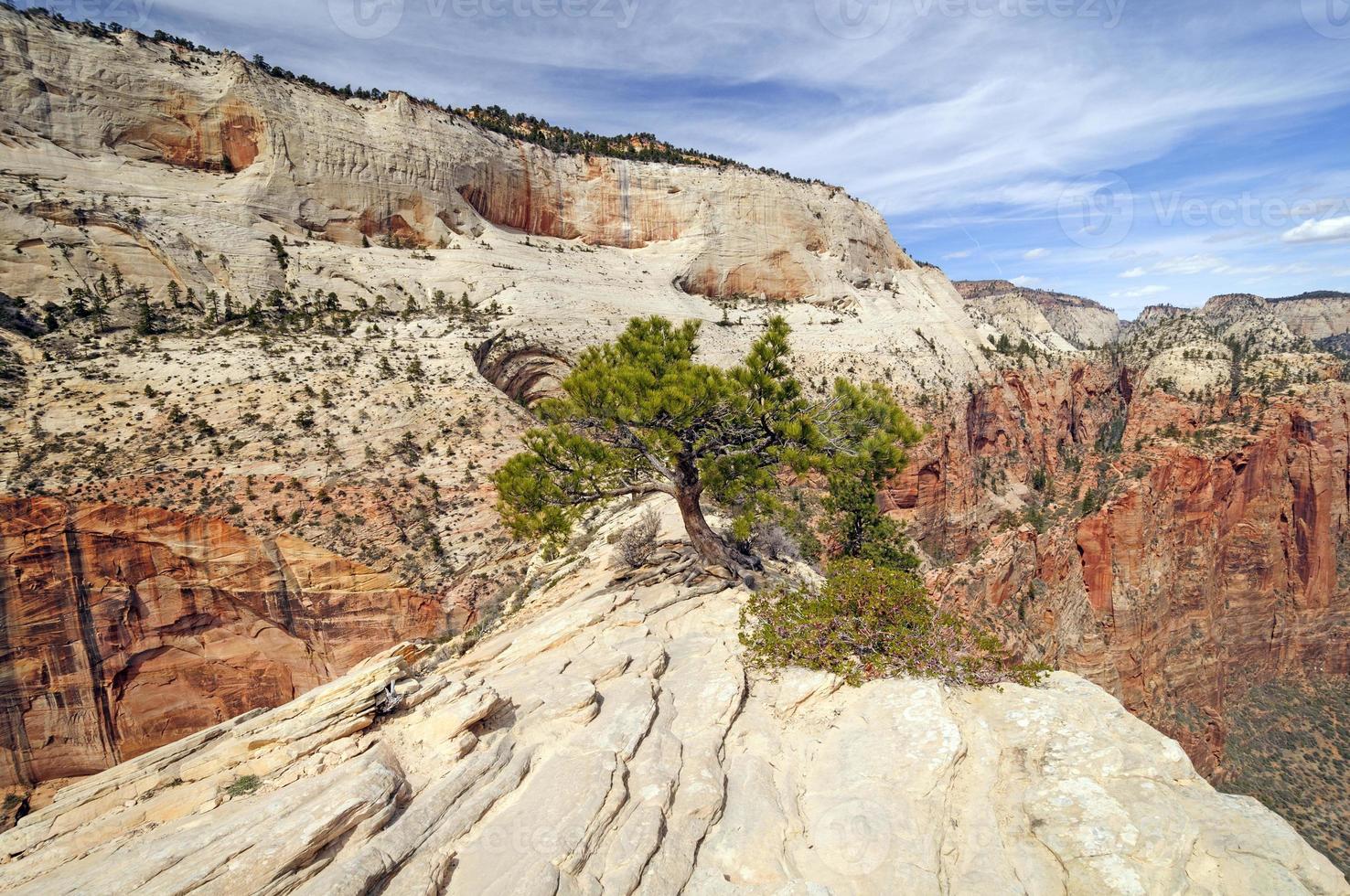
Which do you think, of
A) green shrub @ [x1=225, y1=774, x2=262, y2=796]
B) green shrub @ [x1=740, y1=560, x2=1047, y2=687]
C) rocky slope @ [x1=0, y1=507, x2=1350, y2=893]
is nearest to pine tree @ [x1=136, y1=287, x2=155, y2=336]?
rocky slope @ [x1=0, y1=507, x2=1350, y2=893]

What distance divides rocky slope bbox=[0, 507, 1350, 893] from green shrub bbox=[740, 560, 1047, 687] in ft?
1.21

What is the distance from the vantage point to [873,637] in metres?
8.06

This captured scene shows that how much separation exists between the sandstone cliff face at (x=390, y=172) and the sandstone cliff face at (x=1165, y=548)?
2087cm

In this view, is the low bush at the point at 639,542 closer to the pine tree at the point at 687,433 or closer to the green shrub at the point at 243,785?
the pine tree at the point at 687,433

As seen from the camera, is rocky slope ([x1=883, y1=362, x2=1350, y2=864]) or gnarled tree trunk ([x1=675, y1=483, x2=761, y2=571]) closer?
gnarled tree trunk ([x1=675, y1=483, x2=761, y2=571])

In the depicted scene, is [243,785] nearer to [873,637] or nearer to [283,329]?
[873,637]

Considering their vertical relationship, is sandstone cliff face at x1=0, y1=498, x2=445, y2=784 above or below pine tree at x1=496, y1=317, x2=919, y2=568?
below

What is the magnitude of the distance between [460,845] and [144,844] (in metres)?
2.78

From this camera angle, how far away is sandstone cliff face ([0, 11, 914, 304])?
28.0 meters

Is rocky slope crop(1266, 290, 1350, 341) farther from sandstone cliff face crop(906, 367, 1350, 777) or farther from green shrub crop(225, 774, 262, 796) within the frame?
green shrub crop(225, 774, 262, 796)

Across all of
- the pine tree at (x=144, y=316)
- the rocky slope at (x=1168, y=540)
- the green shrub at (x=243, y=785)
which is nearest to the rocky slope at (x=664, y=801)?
the green shrub at (x=243, y=785)

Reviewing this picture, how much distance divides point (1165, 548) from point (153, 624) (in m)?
45.2

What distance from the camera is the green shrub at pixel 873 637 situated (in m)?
7.52

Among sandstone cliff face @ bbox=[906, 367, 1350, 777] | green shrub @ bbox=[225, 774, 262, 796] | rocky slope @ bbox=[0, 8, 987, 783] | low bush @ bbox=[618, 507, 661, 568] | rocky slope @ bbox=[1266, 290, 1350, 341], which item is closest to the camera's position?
green shrub @ bbox=[225, 774, 262, 796]
